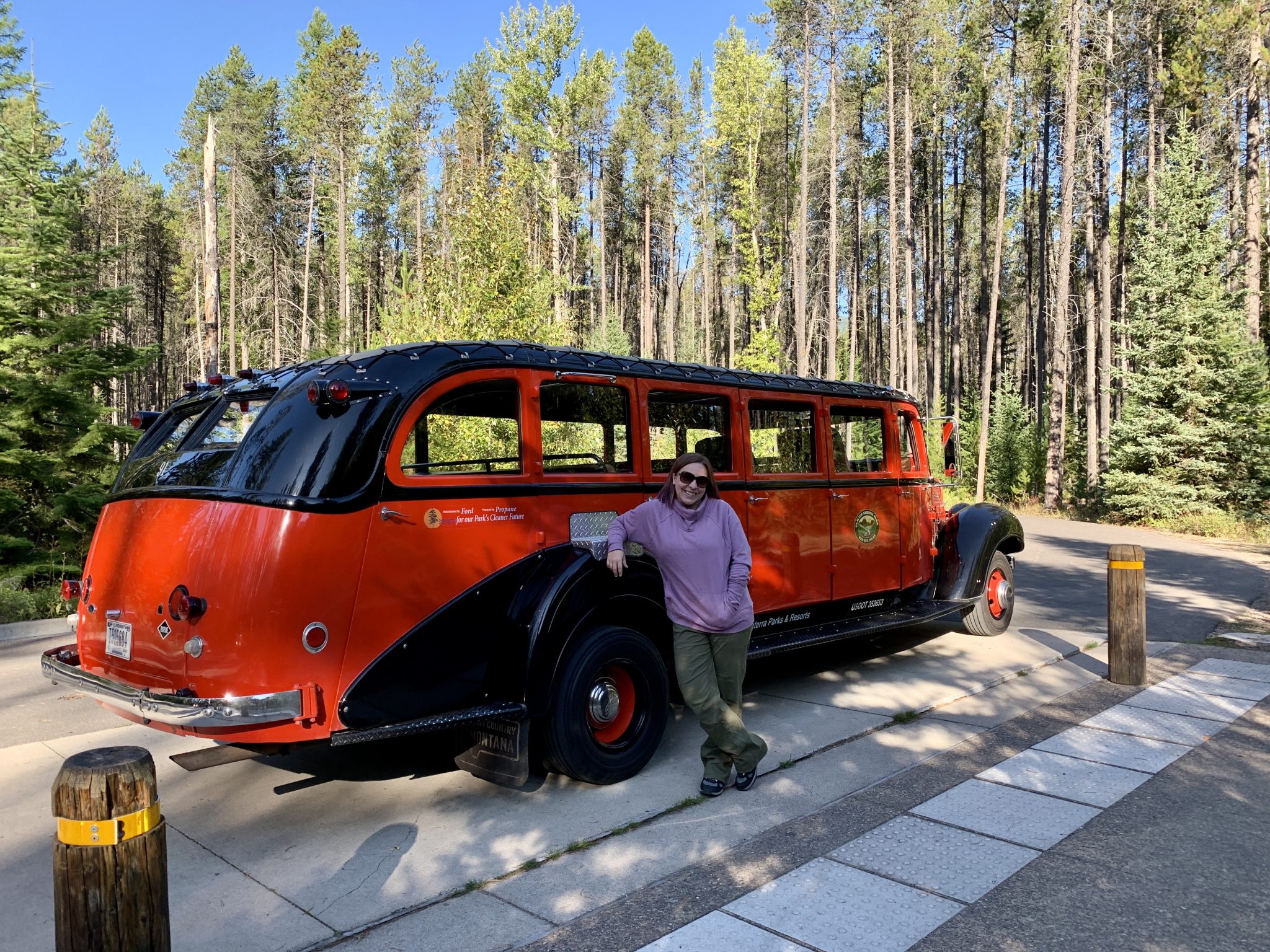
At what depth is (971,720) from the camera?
5957 mm

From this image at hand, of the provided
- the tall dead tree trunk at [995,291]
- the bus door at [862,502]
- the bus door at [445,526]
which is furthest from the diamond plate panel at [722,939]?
the tall dead tree trunk at [995,291]

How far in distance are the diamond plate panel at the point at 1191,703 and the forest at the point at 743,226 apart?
1069cm

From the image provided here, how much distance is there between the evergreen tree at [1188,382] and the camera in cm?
2139

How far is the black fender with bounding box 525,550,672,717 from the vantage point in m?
4.37

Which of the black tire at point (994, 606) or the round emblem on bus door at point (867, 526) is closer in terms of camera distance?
the round emblem on bus door at point (867, 526)

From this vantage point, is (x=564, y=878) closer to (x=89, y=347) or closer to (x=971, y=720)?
(x=971, y=720)

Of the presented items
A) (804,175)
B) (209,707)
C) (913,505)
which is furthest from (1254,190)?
(209,707)

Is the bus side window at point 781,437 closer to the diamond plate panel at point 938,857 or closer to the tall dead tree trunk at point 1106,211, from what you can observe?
the diamond plate panel at point 938,857

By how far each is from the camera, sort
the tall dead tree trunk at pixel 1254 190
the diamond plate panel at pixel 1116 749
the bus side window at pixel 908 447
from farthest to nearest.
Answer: the tall dead tree trunk at pixel 1254 190
the bus side window at pixel 908 447
the diamond plate panel at pixel 1116 749

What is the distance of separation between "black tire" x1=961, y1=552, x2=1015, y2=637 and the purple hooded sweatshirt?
497 centimetres

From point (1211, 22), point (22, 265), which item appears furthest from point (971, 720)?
point (1211, 22)

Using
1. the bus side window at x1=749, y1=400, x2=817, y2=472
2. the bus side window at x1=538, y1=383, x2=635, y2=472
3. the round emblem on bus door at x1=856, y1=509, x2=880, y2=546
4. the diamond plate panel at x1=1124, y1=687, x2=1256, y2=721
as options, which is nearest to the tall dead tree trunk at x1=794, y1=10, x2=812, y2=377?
the round emblem on bus door at x1=856, y1=509, x2=880, y2=546

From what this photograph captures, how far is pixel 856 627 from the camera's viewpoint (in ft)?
22.1

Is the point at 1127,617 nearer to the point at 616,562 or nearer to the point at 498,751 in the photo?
the point at 616,562
